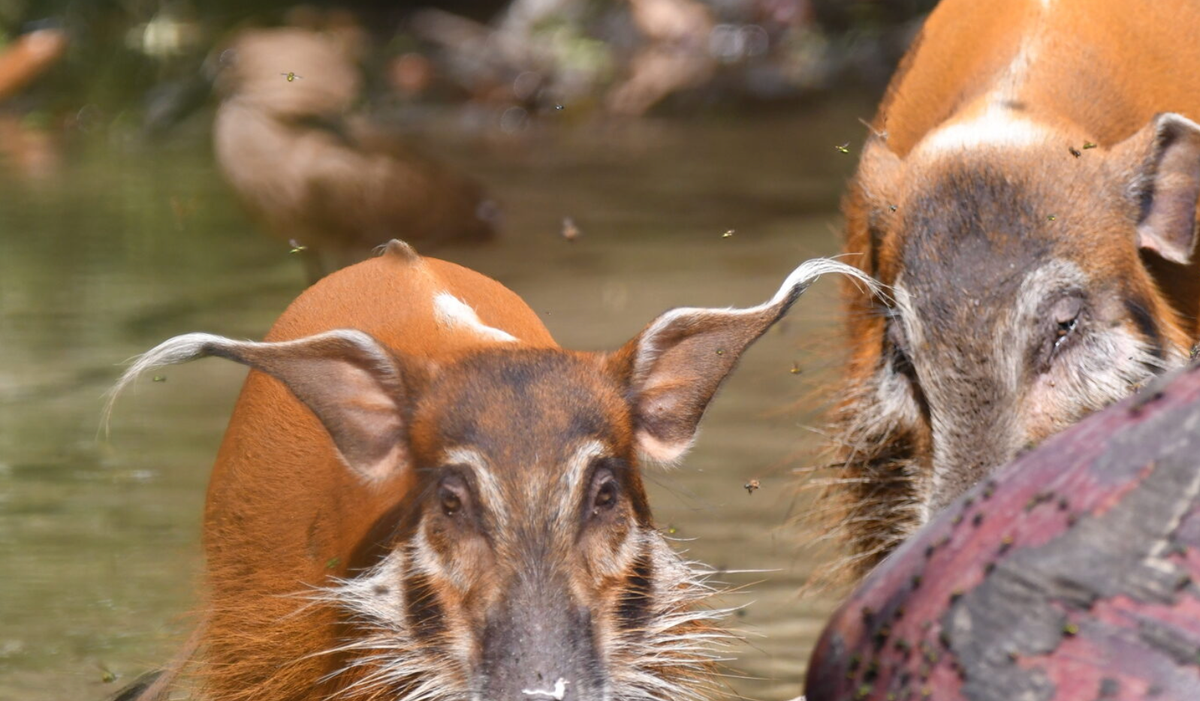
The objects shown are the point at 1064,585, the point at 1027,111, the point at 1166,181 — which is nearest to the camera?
the point at 1064,585

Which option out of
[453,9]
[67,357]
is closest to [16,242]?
[67,357]

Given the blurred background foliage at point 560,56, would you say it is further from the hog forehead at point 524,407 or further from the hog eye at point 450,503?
the hog eye at point 450,503

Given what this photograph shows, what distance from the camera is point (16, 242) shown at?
29.5ft

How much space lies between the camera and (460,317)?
11.3ft

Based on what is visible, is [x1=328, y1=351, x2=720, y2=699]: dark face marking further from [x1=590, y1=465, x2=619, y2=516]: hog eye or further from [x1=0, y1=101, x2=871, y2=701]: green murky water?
[x1=0, y1=101, x2=871, y2=701]: green murky water

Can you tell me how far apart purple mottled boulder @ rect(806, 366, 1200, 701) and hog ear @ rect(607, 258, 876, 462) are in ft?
2.72

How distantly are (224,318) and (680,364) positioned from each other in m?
4.48

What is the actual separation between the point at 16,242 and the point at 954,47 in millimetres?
5910

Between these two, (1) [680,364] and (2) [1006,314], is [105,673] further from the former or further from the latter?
(2) [1006,314]

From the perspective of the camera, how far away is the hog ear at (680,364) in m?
3.13

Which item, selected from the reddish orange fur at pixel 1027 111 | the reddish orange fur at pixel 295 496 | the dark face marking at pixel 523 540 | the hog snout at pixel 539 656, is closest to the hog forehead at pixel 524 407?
the dark face marking at pixel 523 540

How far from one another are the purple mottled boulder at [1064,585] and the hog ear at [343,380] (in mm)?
1002

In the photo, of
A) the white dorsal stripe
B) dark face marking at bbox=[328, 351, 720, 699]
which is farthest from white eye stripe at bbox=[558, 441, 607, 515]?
the white dorsal stripe

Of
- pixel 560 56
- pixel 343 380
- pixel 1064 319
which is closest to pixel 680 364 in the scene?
pixel 343 380
